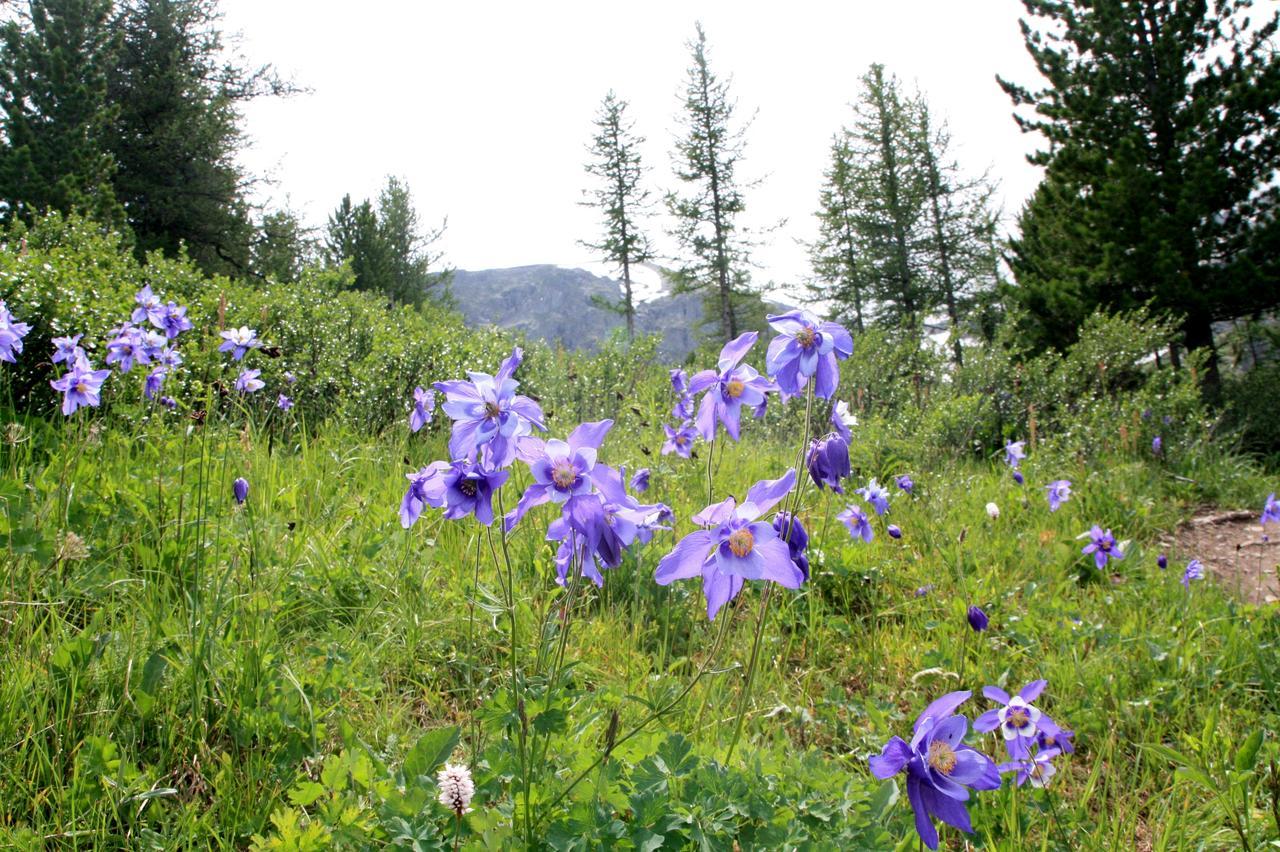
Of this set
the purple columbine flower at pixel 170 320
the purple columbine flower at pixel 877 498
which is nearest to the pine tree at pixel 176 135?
the purple columbine flower at pixel 170 320

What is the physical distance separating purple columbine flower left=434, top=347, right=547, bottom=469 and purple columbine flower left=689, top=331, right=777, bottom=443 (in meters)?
0.41

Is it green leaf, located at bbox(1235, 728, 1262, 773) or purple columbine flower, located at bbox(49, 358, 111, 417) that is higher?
purple columbine flower, located at bbox(49, 358, 111, 417)

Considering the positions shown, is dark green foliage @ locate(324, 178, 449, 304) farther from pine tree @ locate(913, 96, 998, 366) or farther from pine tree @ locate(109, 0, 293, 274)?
pine tree @ locate(913, 96, 998, 366)

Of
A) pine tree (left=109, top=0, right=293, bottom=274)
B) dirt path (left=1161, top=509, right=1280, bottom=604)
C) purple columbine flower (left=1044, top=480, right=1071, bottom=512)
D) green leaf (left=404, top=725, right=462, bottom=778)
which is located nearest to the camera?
green leaf (left=404, top=725, right=462, bottom=778)

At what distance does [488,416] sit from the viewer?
1.22 metres

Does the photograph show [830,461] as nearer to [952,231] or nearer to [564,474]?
[564,474]

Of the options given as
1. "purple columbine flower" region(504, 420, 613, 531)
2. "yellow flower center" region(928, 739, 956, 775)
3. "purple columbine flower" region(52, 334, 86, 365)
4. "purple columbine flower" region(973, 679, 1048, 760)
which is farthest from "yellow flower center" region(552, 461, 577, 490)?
"purple columbine flower" region(52, 334, 86, 365)

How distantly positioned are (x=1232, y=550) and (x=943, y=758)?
4836 mm

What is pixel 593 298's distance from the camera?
31125 millimetres

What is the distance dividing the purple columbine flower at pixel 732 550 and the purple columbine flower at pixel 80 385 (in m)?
2.53

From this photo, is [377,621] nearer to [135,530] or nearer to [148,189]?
[135,530]

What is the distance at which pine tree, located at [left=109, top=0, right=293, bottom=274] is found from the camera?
20219mm

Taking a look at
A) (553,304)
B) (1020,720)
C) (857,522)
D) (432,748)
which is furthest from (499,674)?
(553,304)

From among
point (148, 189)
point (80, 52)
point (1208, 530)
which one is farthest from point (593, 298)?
point (1208, 530)
